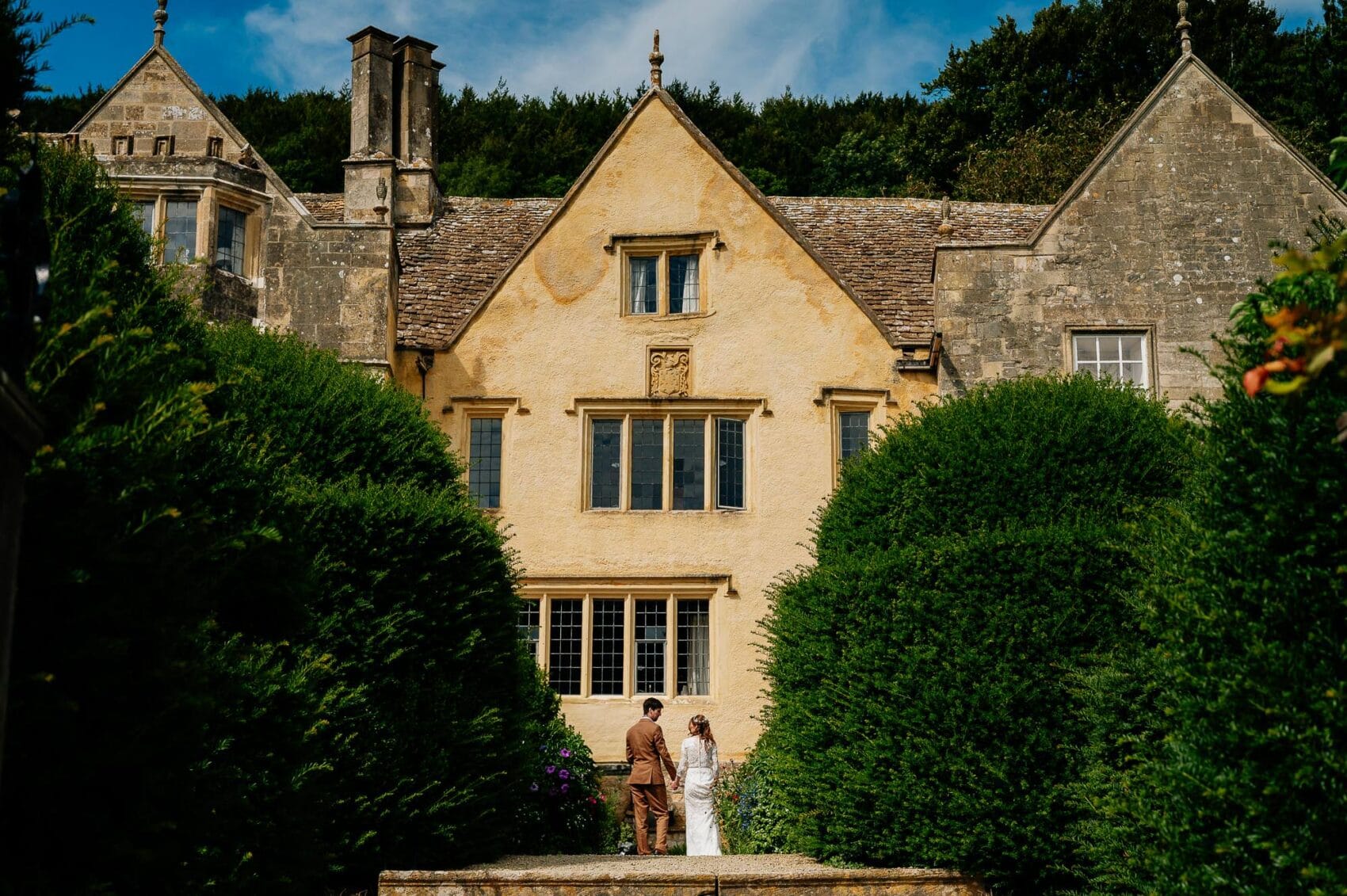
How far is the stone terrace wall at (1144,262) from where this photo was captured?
66.3 feet

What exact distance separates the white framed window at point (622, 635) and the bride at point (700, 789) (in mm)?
4565

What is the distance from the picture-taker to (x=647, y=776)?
16.0 m

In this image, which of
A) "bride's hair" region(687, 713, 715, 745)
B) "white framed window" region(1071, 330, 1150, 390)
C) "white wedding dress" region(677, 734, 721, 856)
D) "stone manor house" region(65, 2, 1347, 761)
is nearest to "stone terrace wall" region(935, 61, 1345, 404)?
"stone manor house" region(65, 2, 1347, 761)

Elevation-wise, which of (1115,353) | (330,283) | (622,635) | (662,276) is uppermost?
(662,276)

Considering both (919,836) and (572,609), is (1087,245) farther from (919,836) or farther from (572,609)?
(919,836)

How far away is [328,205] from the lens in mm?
26750

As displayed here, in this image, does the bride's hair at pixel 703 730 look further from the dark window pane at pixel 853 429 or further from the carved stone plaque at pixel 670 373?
the carved stone plaque at pixel 670 373

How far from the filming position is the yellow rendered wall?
2120 cm

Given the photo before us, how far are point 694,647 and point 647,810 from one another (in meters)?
5.02

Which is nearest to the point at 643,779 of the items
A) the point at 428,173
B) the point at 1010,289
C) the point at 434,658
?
the point at 434,658

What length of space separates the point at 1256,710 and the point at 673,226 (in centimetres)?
1605

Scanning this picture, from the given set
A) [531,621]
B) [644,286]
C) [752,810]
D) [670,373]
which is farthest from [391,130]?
[752,810]

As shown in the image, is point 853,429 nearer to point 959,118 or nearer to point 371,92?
point 371,92

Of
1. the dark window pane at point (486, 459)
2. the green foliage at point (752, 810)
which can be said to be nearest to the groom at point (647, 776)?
the green foliage at point (752, 810)
